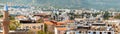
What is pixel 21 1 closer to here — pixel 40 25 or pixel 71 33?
pixel 40 25

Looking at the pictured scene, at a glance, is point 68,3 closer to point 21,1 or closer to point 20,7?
point 21,1

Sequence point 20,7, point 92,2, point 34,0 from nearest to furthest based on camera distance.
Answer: point 20,7, point 34,0, point 92,2

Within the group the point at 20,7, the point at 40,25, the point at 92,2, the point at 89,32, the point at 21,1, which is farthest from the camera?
the point at 92,2

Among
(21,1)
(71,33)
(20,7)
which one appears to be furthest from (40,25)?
(21,1)

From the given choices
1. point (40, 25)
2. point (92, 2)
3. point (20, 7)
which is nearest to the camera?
point (40, 25)

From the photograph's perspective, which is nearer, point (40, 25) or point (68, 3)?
point (40, 25)

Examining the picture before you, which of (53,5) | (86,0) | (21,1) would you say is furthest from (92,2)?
(21,1)

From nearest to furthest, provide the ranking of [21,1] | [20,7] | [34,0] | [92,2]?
[20,7]
[21,1]
[34,0]
[92,2]

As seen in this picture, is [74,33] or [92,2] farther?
[92,2]
